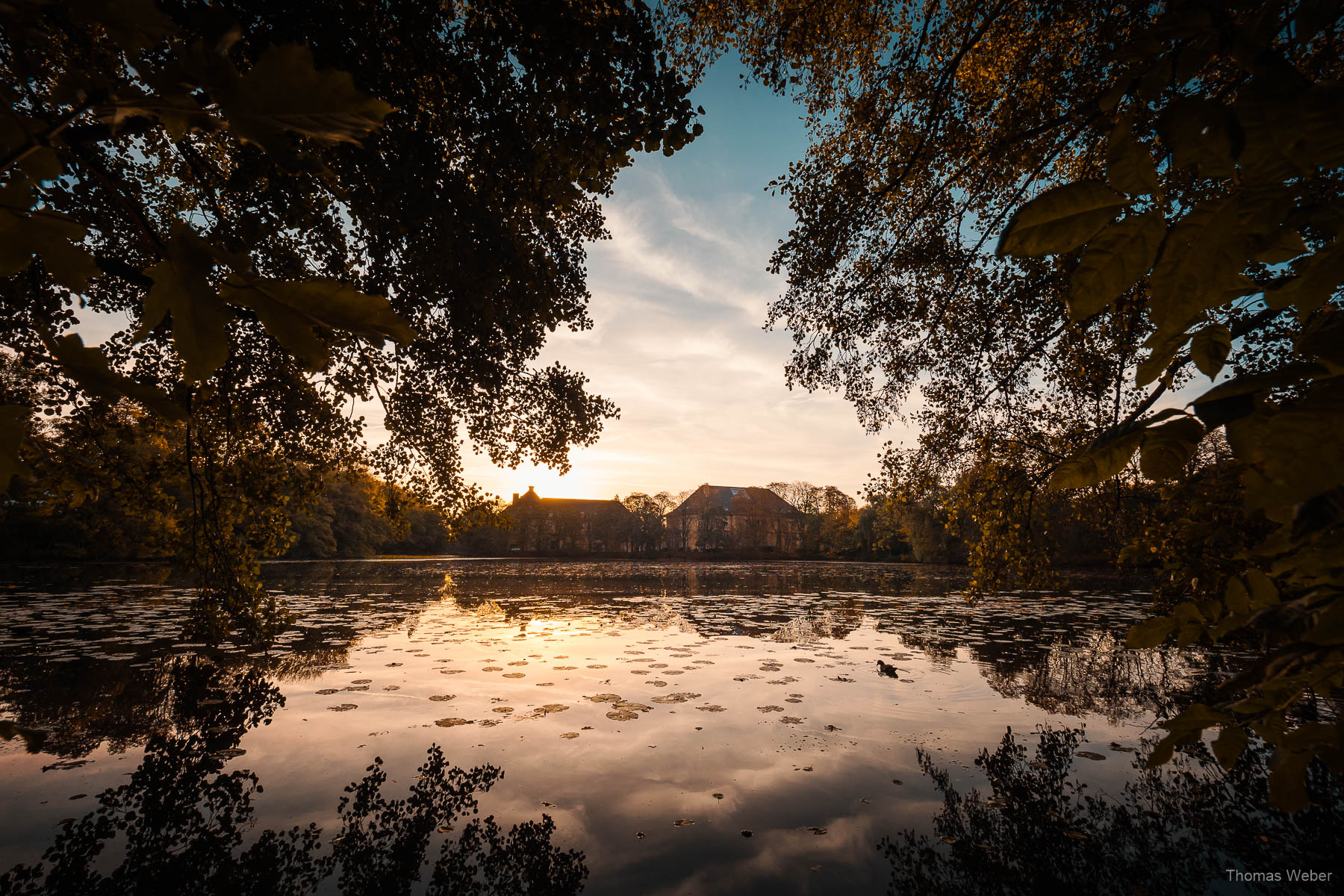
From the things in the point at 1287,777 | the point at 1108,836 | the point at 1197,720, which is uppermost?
the point at 1197,720

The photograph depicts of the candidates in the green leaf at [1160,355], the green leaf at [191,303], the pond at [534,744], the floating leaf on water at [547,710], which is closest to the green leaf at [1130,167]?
the green leaf at [1160,355]

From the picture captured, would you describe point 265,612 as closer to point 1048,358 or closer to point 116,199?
point 116,199

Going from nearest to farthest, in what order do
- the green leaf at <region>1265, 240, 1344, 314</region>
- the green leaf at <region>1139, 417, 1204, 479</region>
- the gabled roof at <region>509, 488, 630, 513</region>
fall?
the green leaf at <region>1265, 240, 1344, 314</region> → the green leaf at <region>1139, 417, 1204, 479</region> → the gabled roof at <region>509, 488, 630, 513</region>

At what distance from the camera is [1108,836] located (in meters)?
4.62

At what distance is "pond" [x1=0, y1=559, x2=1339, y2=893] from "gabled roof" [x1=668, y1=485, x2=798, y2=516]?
218 ft

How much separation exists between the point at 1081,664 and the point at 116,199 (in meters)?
13.7

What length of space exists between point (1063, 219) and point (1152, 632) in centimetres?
133

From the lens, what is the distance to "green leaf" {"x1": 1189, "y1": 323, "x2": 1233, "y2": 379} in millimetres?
1005

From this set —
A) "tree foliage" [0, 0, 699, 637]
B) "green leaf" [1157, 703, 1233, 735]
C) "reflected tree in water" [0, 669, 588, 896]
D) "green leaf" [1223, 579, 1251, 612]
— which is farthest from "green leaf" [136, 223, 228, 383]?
"reflected tree in water" [0, 669, 588, 896]

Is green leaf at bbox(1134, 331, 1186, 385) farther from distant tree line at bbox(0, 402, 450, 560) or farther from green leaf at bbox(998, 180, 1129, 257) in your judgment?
distant tree line at bbox(0, 402, 450, 560)

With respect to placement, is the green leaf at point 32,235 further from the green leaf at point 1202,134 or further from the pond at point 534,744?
the green leaf at point 1202,134

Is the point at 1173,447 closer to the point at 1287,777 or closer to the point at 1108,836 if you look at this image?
the point at 1287,777

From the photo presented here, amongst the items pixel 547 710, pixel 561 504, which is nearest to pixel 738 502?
pixel 561 504

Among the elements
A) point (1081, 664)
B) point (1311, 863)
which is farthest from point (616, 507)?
point (1311, 863)
